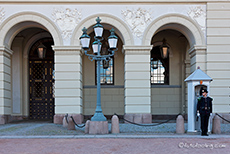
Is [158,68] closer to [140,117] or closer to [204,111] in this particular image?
[140,117]

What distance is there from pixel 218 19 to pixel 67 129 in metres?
8.98

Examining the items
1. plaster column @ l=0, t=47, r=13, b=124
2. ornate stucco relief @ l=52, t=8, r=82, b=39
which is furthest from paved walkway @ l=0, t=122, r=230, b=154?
ornate stucco relief @ l=52, t=8, r=82, b=39

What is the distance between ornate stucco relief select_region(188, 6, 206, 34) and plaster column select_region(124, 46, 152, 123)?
268 cm

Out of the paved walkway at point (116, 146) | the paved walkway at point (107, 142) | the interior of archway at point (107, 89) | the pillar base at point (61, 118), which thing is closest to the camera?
the paved walkway at point (116, 146)

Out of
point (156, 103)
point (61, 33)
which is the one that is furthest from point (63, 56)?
point (156, 103)

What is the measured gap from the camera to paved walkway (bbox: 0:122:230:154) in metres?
7.74

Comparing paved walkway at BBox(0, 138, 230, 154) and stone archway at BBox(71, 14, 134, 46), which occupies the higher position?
stone archway at BBox(71, 14, 134, 46)

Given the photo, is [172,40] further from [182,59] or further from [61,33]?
[61,33]

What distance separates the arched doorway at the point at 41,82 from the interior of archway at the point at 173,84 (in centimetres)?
628

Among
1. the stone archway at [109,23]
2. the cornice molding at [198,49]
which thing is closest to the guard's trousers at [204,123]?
the cornice molding at [198,49]

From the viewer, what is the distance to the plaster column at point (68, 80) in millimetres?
14016

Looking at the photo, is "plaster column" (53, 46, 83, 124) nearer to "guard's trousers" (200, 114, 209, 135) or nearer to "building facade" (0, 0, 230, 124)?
"building facade" (0, 0, 230, 124)

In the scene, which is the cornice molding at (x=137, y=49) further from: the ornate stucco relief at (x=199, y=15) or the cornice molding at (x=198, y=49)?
the ornate stucco relief at (x=199, y=15)

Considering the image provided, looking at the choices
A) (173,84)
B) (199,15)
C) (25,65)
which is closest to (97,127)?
(199,15)
